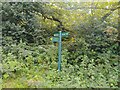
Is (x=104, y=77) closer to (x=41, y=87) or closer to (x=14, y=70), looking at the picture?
(x=41, y=87)

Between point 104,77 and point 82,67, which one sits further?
point 82,67

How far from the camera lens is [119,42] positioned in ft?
14.2

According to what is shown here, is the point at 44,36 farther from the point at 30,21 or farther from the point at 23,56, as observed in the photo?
the point at 23,56

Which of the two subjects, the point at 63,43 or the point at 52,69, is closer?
the point at 52,69

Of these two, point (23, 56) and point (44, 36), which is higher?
point (44, 36)

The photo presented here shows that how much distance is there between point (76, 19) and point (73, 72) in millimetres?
1431

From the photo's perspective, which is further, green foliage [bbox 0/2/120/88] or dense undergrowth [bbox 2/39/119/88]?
green foliage [bbox 0/2/120/88]

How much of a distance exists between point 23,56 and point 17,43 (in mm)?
543

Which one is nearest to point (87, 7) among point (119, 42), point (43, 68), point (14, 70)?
point (119, 42)

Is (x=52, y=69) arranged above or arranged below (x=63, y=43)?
below

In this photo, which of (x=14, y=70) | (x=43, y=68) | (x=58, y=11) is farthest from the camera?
(x=58, y=11)

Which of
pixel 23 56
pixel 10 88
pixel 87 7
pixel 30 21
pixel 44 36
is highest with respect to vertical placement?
pixel 87 7

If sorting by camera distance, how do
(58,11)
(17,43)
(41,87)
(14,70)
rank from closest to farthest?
1. (41,87)
2. (14,70)
3. (17,43)
4. (58,11)

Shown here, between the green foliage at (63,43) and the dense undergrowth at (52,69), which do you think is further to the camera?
the green foliage at (63,43)
